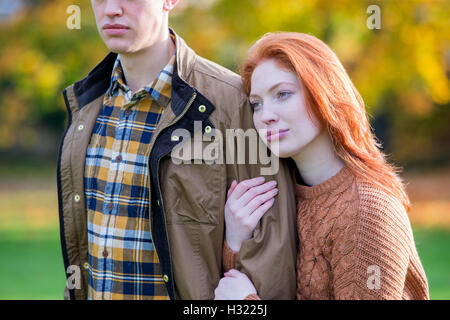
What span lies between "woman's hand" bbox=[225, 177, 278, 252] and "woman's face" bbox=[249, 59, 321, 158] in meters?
0.18

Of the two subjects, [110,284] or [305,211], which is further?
[110,284]

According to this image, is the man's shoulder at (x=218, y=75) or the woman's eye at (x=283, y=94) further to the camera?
the man's shoulder at (x=218, y=75)

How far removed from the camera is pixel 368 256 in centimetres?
223

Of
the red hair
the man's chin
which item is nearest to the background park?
the red hair

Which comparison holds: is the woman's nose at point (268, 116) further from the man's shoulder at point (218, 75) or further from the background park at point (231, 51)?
the background park at point (231, 51)

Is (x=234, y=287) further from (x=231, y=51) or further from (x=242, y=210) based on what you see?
(x=231, y=51)

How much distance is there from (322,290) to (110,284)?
1012mm

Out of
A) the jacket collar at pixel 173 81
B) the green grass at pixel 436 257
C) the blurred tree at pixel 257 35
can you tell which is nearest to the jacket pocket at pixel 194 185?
the jacket collar at pixel 173 81

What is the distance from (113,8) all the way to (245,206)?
1.08 meters

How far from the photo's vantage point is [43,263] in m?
8.12

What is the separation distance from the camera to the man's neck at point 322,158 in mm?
2480

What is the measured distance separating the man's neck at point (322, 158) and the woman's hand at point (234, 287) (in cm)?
54
